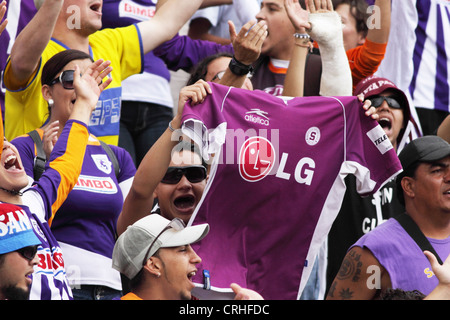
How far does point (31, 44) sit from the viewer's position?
5.25 metres

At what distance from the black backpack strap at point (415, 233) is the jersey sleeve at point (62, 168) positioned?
1810 millimetres

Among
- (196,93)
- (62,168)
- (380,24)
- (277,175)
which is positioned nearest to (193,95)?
(196,93)

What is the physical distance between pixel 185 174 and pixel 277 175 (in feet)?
1.81

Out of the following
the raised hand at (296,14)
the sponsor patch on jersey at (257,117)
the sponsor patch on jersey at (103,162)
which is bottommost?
the sponsor patch on jersey at (103,162)

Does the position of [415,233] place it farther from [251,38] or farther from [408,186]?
[251,38]

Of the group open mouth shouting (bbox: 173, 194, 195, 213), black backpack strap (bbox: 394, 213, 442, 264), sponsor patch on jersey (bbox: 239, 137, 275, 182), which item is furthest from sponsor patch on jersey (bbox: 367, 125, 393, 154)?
open mouth shouting (bbox: 173, 194, 195, 213)

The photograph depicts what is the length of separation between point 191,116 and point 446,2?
10.9 feet

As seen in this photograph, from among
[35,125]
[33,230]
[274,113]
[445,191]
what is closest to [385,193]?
[445,191]

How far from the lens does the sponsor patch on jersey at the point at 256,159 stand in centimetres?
503

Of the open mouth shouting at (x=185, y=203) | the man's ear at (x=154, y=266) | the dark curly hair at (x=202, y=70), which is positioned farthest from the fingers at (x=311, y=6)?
the man's ear at (x=154, y=266)

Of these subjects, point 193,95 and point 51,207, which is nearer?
point 51,207

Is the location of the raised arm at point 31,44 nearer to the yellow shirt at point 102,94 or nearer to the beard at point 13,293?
the yellow shirt at point 102,94

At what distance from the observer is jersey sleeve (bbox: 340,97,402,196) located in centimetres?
513
